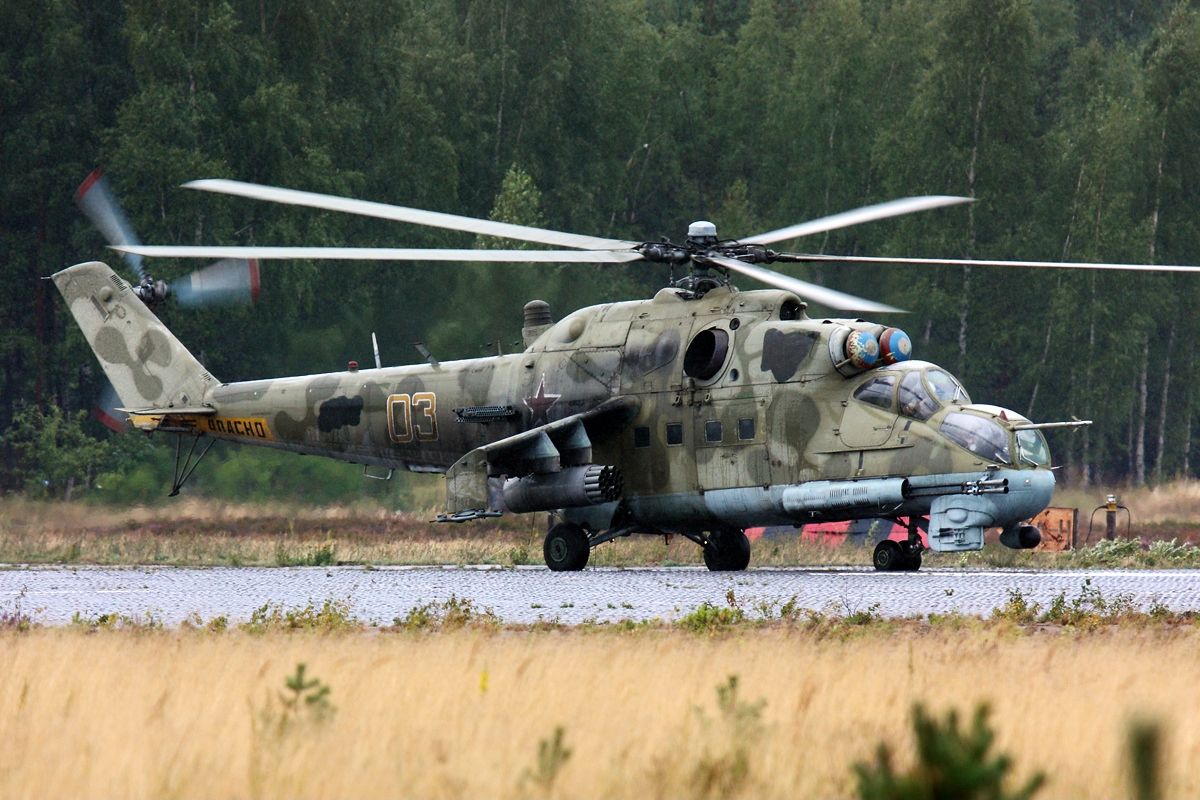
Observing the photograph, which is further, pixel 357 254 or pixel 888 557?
pixel 888 557

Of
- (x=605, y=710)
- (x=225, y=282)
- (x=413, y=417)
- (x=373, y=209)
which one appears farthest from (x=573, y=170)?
(x=605, y=710)

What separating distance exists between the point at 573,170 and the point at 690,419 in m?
34.1

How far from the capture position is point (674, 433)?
20375 millimetres

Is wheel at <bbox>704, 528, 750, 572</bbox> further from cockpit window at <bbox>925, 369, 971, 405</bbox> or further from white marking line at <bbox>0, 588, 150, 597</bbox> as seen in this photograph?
white marking line at <bbox>0, 588, 150, 597</bbox>

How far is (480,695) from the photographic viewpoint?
8797 mm

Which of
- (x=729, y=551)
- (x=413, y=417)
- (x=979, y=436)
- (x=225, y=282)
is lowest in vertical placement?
(x=729, y=551)

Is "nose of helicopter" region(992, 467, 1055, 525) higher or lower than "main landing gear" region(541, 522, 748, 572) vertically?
higher

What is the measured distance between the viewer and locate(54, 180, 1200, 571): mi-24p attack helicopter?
18.4 m

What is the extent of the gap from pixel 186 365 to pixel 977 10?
33.6m

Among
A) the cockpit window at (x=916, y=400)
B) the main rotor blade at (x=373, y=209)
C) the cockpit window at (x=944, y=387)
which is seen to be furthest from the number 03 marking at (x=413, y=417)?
the cockpit window at (x=944, y=387)

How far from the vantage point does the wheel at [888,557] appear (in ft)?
65.4

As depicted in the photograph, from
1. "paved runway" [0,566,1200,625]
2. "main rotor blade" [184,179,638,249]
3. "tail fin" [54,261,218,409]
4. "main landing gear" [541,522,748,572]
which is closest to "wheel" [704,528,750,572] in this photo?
"main landing gear" [541,522,748,572]

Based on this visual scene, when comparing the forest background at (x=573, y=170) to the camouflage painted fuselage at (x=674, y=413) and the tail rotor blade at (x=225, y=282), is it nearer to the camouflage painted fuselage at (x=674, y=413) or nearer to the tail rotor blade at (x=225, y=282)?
the tail rotor blade at (x=225, y=282)

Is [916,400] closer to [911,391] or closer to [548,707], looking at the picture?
[911,391]
